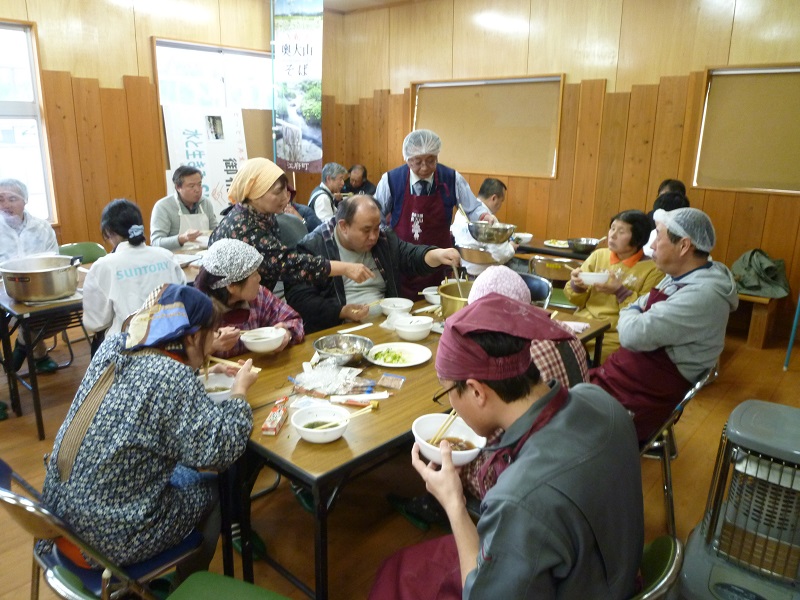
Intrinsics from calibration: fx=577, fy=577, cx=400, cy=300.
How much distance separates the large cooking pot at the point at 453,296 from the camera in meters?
2.51

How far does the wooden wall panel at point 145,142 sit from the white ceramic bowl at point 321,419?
17.0 feet

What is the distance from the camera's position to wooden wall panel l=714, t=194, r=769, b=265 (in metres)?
5.08

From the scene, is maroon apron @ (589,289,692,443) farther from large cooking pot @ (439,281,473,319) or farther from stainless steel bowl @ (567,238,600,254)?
stainless steel bowl @ (567,238,600,254)

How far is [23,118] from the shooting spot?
212 inches

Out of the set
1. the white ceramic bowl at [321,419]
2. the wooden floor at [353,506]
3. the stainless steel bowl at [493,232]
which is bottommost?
the wooden floor at [353,506]

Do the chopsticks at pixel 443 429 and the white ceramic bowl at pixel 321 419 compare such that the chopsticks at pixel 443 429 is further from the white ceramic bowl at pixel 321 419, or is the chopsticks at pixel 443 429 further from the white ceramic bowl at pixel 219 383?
the white ceramic bowl at pixel 219 383

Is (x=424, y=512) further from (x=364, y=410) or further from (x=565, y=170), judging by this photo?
(x=565, y=170)

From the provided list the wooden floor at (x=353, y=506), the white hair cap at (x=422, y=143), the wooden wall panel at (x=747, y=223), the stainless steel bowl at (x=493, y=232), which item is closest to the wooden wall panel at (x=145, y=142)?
the wooden floor at (x=353, y=506)

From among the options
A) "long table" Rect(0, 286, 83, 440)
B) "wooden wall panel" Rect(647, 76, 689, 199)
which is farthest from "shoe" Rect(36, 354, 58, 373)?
"wooden wall panel" Rect(647, 76, 689, 199)

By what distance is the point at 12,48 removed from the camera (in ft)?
17.1

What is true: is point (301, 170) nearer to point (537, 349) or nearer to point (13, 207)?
point (13, 207)

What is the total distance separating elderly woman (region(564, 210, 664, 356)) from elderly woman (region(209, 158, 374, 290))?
1311 millimetres

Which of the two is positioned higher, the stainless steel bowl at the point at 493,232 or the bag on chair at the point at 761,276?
the stainless steel bowl at the point at 493,232

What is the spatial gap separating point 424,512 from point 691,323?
138 centimetres
